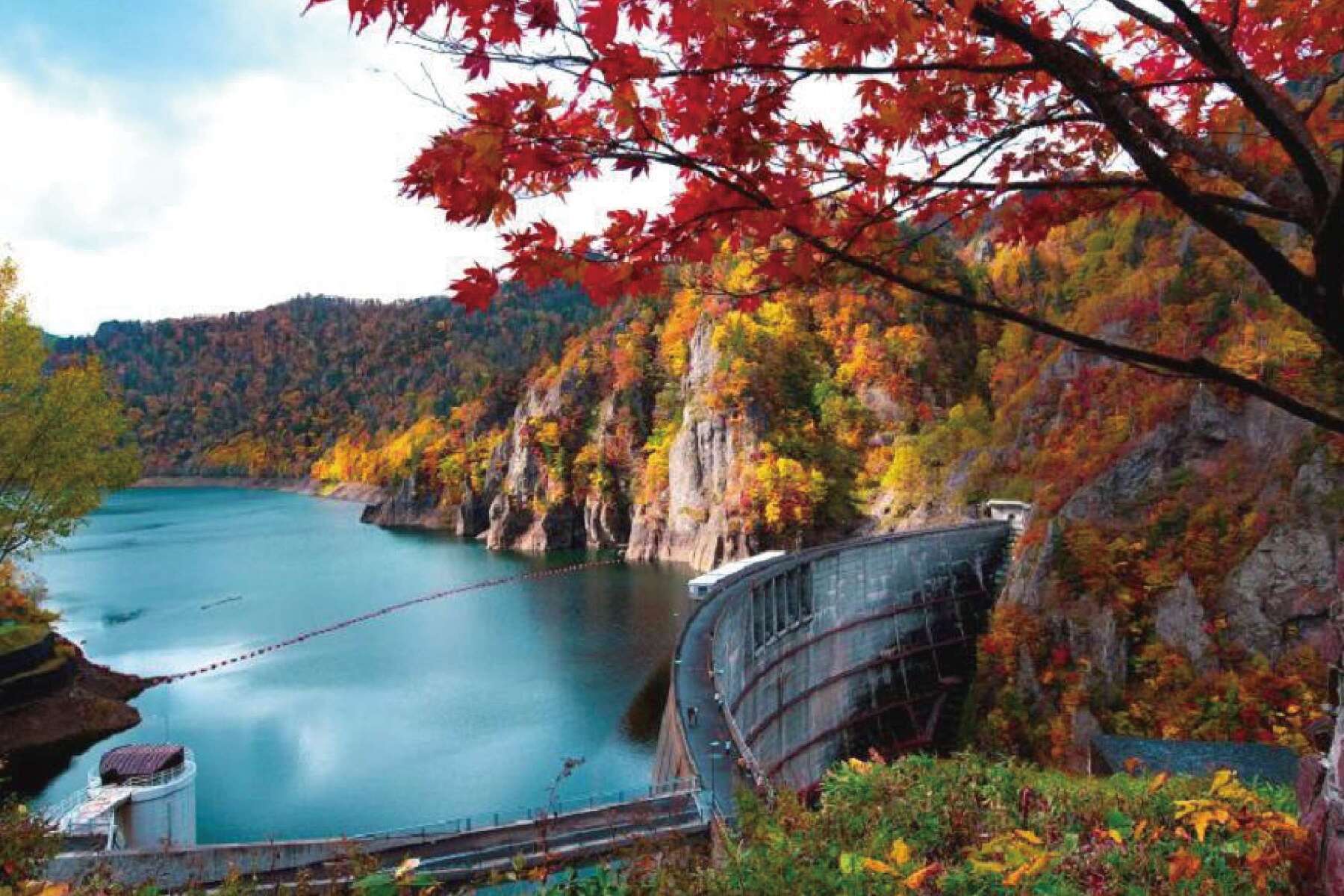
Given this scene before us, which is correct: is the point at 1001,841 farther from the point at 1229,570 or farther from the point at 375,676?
the point at 375,676

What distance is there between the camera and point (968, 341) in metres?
69.6

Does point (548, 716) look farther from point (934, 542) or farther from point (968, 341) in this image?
point (968, 341)

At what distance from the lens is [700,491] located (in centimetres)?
6662

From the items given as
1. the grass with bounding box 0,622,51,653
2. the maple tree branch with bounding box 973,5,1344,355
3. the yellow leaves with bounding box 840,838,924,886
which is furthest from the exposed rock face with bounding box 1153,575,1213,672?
the grass with bounding box 0,622,51,653

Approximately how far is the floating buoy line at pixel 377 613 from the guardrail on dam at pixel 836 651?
81.6 ft

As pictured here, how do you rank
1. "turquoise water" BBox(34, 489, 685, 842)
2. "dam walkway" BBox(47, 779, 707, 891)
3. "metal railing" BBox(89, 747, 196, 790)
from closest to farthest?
"dam walkway" BBox(47, 779, 707, 891)
"metal railing" BBox(89, 747, 196, 790)
"turquoise water" BBox(34, 489, 685, 842)

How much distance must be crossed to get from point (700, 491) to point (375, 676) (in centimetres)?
3291

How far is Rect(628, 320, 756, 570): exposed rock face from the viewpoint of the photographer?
62.2 m

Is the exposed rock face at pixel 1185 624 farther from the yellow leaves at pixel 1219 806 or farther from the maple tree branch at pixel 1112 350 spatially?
A: the maple tree branch at pixel 1112 350

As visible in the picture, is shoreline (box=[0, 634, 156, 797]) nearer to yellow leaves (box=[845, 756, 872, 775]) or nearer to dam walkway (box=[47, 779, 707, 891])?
dam walkway (box=[47, 779, 707, 891])

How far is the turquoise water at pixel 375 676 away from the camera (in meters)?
26.5

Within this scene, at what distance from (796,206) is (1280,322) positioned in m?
32.1

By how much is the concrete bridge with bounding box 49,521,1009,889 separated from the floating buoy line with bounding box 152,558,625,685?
22576 mm

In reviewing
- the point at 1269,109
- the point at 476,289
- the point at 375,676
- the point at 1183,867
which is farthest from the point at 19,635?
the point at 1269,109
